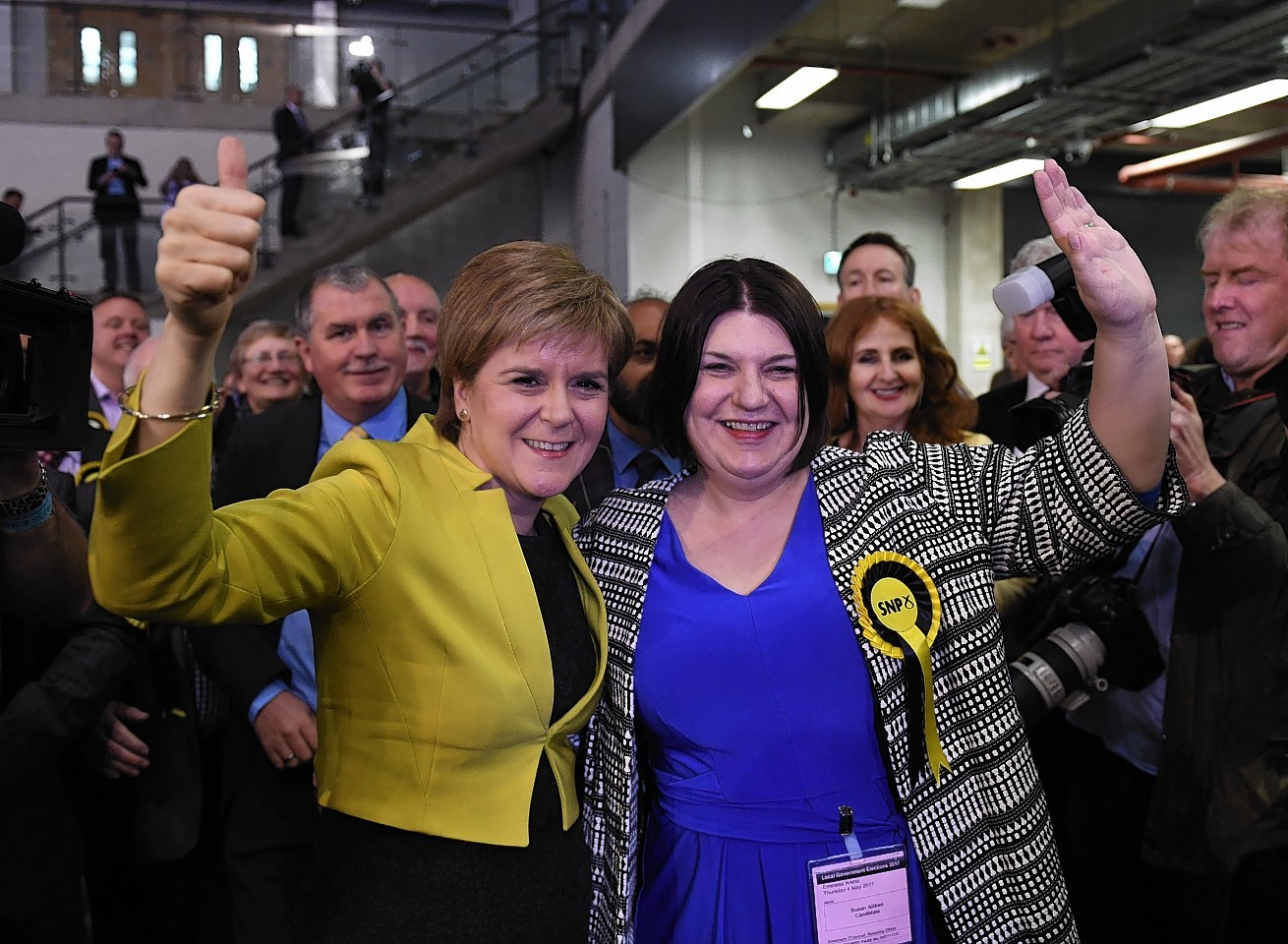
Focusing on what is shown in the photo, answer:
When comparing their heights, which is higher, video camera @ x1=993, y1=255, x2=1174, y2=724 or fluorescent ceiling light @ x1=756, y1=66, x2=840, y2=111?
fluorescent ceiling light @ x1=756, y1=66, x2=840, y2=111

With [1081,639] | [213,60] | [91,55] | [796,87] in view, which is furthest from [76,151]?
[1081,639]

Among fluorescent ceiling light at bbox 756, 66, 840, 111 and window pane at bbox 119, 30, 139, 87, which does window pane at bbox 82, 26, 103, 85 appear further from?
fluorescent ceiling light at bbox 756, 66, 840, 111

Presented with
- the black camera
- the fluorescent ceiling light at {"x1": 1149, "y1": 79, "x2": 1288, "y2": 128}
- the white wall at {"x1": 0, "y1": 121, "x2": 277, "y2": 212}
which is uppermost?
the white wall at {"x1": 0, "y1": 121, "x2": 277, "y2": 212}

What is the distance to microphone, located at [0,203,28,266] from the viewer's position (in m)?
1.20

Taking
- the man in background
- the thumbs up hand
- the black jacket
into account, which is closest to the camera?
the thumbs up hand

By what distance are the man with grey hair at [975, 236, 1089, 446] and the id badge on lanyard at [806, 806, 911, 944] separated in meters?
1.74

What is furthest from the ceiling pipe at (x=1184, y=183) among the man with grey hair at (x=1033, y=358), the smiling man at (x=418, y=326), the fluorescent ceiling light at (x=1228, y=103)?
the smiling man at (x=418, y=326)

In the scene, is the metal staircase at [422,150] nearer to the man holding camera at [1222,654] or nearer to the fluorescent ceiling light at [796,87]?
the fluorescent ceiling light at [796,87]

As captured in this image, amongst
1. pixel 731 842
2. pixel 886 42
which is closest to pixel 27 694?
pixel 731 842

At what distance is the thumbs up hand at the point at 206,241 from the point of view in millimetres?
927

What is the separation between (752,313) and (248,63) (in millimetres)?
12742

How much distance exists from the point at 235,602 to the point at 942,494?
1.10 meters

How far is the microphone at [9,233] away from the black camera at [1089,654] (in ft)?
5.88

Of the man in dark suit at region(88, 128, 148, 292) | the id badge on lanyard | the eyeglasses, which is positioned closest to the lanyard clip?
the id badge on lanyard
